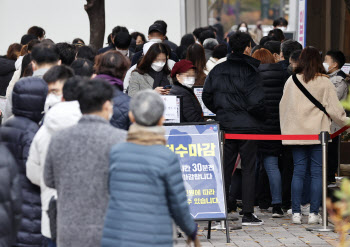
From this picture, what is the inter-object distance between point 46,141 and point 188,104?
12.7 feet

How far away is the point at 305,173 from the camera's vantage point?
1084 cm

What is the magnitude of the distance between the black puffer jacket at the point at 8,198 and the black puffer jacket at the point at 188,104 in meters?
4.82

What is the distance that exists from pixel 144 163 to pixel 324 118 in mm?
5432

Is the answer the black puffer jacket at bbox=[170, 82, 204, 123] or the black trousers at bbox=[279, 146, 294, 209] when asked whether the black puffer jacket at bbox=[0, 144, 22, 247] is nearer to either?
the black puffer jacket at bbox=[170, 82, 204, 123]

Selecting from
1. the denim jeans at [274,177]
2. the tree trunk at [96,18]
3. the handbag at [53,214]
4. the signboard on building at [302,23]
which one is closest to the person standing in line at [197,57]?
the denim jeans at [274,177]

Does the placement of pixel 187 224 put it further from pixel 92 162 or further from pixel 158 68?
pixel 158 68

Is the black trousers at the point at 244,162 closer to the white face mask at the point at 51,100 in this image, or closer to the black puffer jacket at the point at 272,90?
the black puffer jacket at the point at 272,90

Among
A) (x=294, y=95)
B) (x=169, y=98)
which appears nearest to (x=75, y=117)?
(x=169, y=98)

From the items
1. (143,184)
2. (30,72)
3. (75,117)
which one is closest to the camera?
(143,184)

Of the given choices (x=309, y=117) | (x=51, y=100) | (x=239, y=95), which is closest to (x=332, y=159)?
(x=309, y=117)

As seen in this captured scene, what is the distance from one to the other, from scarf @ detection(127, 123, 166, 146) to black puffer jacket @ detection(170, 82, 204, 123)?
466 cm

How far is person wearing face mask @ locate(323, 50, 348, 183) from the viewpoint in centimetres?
1244

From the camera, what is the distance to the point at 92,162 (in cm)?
571

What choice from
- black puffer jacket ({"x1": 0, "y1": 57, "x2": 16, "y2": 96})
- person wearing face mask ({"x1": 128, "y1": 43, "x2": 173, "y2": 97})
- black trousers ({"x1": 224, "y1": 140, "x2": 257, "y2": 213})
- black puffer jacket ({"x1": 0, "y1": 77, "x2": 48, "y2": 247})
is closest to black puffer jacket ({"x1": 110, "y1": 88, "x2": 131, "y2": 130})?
black puffer jacket ({"x1": 0, "y1": 77, "x2": 48, "y2": 247})
